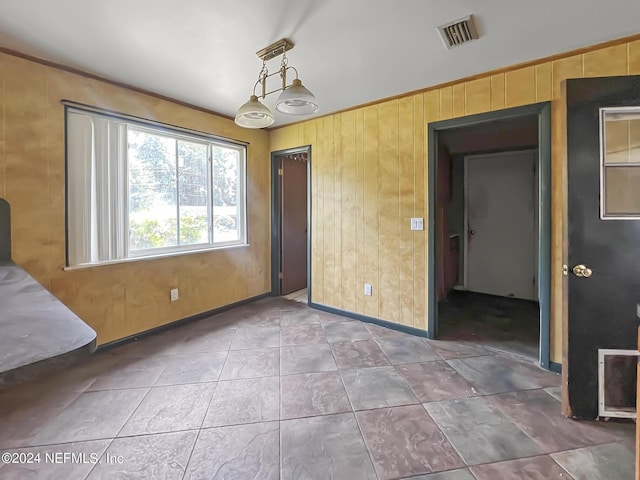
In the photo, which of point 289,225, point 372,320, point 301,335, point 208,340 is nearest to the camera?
point 208,340

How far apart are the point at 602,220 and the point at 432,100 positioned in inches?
67.2

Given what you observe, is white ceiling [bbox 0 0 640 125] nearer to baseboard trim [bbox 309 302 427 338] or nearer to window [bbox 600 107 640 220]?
window [bbox 600 107 640 220]

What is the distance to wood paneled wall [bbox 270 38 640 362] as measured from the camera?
2.21 meters

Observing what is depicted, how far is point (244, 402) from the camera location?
1.88m

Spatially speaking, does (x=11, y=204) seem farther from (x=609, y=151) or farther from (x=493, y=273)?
(x=493, y=273)

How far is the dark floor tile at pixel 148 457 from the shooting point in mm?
1354

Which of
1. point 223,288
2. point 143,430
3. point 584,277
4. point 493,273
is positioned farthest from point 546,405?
point 223,288

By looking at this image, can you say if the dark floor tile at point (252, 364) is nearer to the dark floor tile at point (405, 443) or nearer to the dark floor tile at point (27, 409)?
the dark floor tile at point (405, 443)

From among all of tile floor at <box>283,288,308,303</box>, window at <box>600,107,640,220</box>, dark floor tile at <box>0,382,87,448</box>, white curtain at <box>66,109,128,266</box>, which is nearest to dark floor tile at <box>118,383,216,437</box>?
dark floor tile at <box>0,382,87,448</box>

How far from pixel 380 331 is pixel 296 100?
2.32 meters

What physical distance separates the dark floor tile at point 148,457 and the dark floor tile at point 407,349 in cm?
159

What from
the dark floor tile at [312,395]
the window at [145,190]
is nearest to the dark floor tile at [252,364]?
the dark floor tile at [312,395]

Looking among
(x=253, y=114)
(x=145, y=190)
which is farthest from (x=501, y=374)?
(x=145, y=190)

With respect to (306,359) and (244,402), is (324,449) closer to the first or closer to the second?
(244,402)
